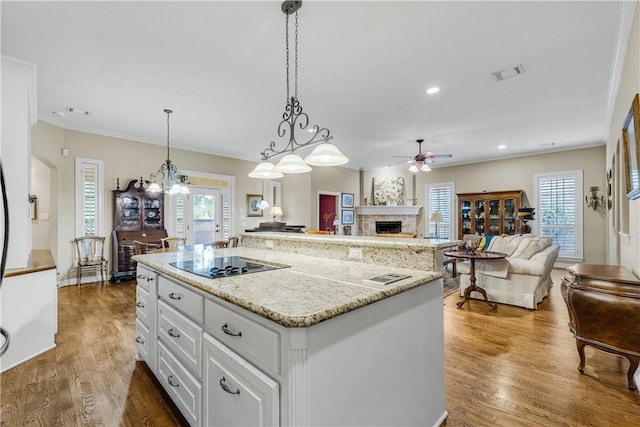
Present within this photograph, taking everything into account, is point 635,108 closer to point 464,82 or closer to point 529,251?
point 464,82

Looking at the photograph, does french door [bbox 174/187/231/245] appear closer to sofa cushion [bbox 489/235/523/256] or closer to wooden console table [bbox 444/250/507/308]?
wooden console table [bbox 444/250/507/308]

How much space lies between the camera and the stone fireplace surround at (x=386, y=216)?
358 inches

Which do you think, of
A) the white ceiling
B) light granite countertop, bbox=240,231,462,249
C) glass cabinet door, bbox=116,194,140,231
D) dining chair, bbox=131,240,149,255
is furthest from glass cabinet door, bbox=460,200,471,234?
glass cabinet door, bbox=116,194,140,231

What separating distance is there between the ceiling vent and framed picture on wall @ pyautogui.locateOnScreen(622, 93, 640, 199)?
42.5 inches

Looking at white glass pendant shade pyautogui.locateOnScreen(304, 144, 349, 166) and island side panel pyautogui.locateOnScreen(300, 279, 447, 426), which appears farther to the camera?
white glass pendant shade pyautogui.locateOnScreen(304, 144, 349, 166)

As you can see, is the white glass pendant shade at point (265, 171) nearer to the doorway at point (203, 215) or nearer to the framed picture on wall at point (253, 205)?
the doorway at point (203, 215)

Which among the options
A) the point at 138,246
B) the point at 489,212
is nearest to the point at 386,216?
the point at 489,212

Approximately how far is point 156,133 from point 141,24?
3.40 m

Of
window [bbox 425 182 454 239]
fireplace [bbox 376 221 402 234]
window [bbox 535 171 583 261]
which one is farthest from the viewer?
fireplace [bbox 376 221 402 234]

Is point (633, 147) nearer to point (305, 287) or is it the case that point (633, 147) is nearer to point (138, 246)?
Result: point (305, 287)

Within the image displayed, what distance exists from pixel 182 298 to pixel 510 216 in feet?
25.9

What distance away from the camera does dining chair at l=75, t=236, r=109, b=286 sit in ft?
16.4

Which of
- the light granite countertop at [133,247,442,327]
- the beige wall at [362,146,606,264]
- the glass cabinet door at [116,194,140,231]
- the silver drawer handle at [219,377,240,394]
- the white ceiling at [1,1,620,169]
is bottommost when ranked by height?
the silver drawer handle at [219,377,240,394]

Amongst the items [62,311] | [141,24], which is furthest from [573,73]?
[62,311]
